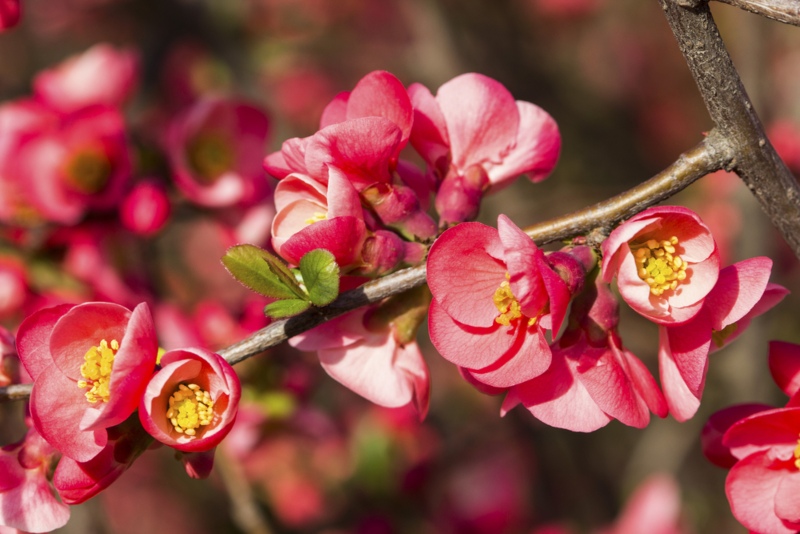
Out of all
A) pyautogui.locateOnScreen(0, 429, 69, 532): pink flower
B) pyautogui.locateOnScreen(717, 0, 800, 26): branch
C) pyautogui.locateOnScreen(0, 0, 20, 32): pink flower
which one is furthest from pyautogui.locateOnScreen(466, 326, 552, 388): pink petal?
pyautogui.locateOnScreen(0, 0, 20, 32): pink flower

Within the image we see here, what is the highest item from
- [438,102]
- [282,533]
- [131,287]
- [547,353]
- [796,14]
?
[796,14]

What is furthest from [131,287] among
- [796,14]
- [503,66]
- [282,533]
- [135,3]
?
[503,66]

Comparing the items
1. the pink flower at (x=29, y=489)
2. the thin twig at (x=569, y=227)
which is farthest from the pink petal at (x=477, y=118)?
the pink flower at (x=29, y=489)

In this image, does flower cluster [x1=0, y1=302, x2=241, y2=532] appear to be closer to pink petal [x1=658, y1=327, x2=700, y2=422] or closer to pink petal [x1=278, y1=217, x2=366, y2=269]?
pink petal [x1=278, y1=217, x2=366, y2=269]

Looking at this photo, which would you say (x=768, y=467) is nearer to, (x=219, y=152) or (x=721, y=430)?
(x=721, y=430)

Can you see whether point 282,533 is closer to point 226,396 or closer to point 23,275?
point 23,275

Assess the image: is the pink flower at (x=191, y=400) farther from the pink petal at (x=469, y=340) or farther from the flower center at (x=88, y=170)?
the flower center at (x=88, y=170)
